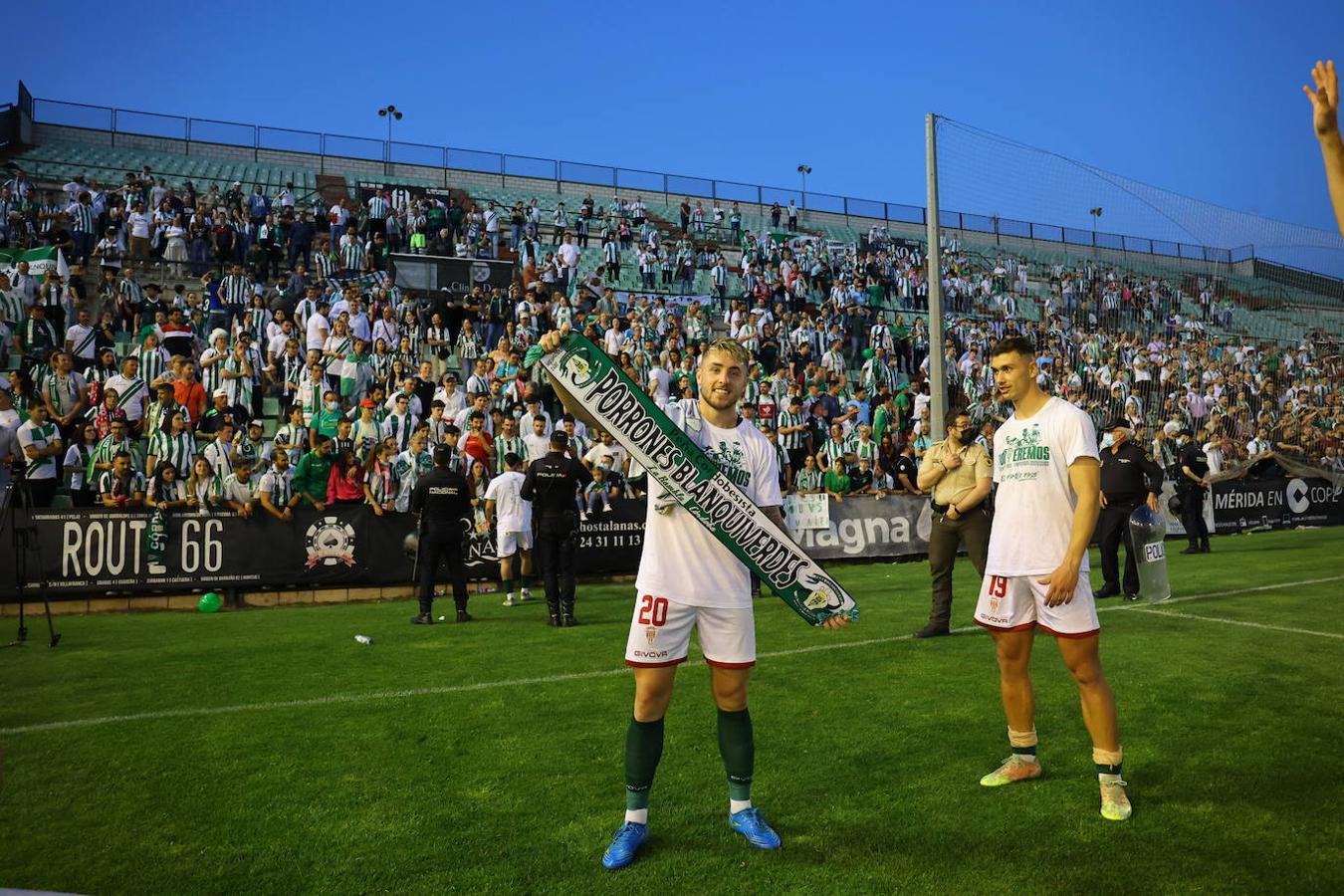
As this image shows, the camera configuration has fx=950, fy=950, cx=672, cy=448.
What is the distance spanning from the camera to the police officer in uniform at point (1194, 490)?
57.7 feet

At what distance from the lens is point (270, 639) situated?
10055mm

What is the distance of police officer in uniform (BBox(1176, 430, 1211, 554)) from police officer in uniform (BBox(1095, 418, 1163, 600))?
6335 mm

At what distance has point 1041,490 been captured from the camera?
4707mm

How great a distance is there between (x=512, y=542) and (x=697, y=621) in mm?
9611

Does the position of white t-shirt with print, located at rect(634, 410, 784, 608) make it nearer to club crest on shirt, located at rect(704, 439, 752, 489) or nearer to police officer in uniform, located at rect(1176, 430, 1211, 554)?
club crest on shirt, located at rect(704, 439, 752, 489)

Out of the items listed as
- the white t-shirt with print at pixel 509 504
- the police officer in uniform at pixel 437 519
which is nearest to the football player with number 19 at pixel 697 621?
the police officer in uniform at pixel 437 519

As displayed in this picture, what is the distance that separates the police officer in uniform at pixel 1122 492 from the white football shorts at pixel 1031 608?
7.78 metres

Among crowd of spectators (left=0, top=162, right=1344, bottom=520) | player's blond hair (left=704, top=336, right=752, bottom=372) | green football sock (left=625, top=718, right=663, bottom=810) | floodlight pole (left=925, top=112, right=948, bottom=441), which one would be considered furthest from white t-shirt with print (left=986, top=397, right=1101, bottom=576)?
floodlight pole (left=925, top=112, right=948, bottom=441)

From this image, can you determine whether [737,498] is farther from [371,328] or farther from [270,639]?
[371,328]

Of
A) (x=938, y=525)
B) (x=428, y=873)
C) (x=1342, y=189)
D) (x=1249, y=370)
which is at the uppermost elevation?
(x=1249, y=370)

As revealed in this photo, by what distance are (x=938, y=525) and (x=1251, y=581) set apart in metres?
6.38

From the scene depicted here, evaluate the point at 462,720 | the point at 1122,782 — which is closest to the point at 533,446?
the point at 462,720

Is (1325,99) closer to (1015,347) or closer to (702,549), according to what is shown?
(1015,347)

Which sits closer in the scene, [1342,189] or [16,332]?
[1342,189]
